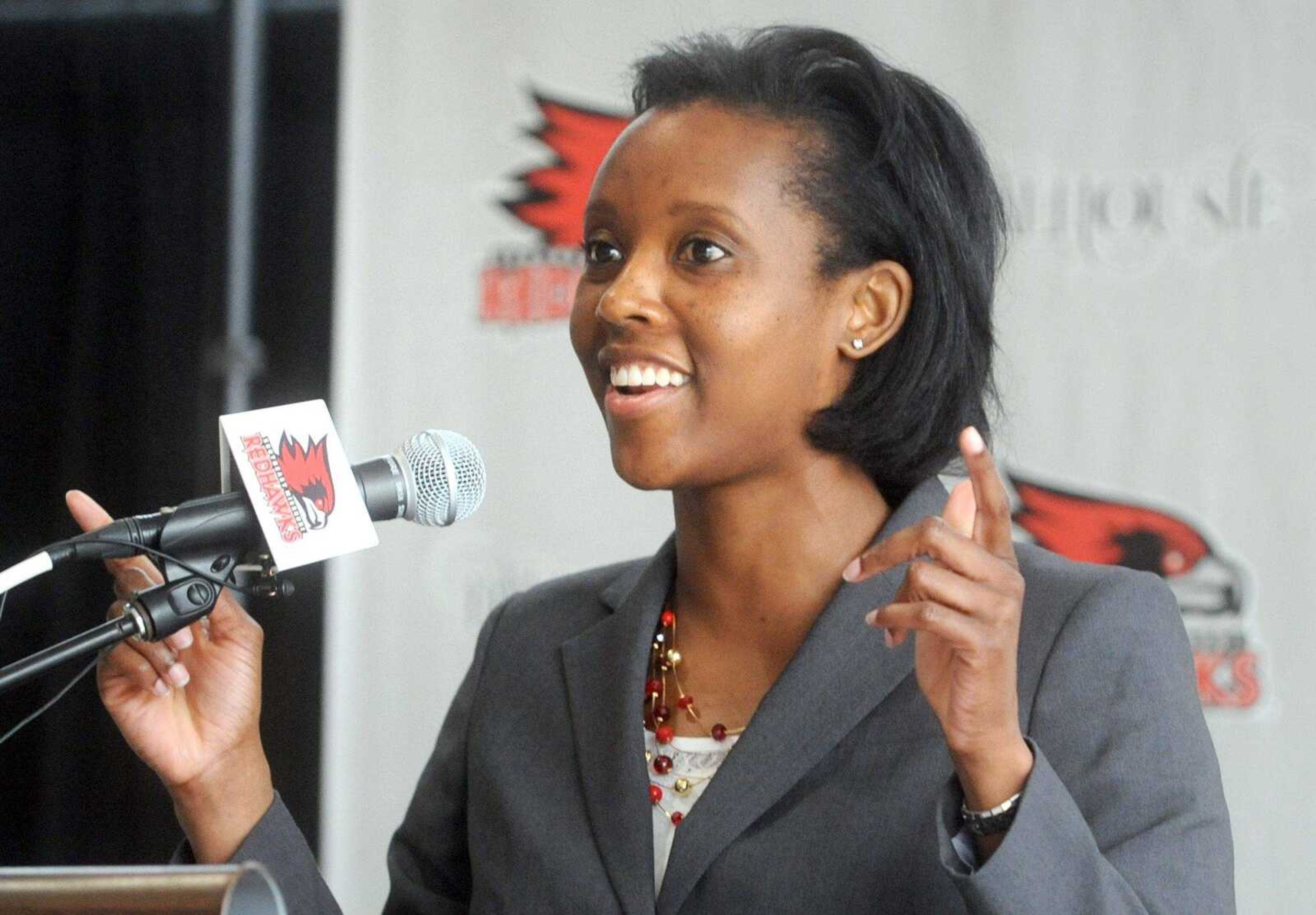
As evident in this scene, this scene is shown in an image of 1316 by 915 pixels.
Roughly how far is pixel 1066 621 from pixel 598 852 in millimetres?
575

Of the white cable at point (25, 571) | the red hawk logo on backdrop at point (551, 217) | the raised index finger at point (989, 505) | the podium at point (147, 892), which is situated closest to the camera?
the podium at point (147, 892)

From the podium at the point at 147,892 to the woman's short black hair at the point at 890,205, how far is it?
979 mm

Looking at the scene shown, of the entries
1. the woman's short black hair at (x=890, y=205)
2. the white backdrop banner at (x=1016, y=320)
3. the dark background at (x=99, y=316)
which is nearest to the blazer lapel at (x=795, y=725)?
the woman's short black hair at (x=890, y=205)

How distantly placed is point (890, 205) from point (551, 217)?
4.90 ft

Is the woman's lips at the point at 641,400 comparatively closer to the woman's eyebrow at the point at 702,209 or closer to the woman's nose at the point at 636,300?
the woman's nose at the point at 636,300

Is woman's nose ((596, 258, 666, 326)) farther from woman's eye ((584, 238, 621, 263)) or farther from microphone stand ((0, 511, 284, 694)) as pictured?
microphone stand ((0, 511, 284, 694))

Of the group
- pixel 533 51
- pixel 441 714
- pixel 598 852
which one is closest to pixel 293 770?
pixel 441 714

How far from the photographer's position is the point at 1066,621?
1624 mm

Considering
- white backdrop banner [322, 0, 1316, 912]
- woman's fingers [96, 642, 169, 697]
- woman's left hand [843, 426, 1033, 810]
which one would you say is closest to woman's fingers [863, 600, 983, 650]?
woman's left hand [843, 426, 1033, 810]

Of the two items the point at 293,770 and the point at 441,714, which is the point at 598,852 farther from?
the point at 293,770

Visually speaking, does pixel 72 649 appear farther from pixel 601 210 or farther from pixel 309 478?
pixel 601 210

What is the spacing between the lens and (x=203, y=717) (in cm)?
170

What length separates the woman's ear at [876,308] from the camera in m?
1.80

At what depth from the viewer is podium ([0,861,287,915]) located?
0.97m
